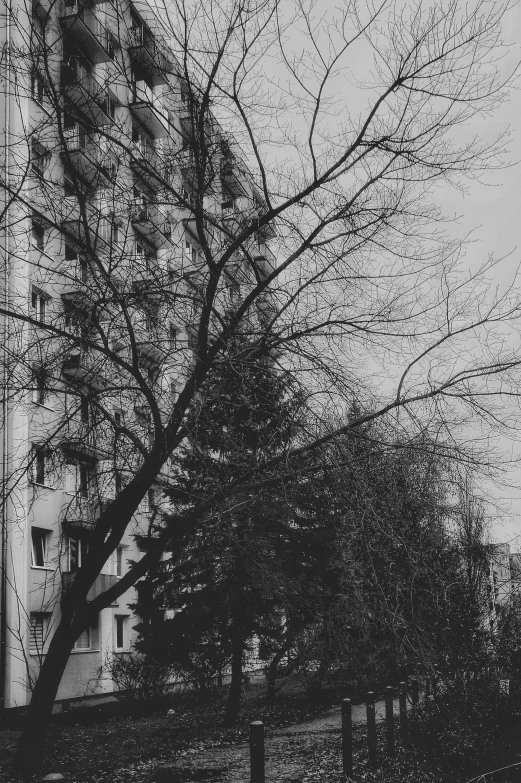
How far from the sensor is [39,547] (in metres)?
23.1

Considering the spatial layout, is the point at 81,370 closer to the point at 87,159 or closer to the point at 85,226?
the point at 85,226

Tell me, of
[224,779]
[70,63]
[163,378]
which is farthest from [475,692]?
[70,63]

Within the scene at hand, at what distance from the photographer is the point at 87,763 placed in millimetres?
11914

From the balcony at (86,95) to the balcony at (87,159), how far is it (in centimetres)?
24

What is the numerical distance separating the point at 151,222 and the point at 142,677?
1516 cm

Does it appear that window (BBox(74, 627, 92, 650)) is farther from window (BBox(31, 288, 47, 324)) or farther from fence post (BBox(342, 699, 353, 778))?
window (BBox(31, 288, 47, 324))

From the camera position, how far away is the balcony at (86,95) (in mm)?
7388

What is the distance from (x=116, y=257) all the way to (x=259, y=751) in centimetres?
451

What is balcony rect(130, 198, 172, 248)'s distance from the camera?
309 inches

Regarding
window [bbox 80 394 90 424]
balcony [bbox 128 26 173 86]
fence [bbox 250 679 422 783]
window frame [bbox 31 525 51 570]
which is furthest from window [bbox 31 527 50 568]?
balcony [bbox 128 26 173 86]

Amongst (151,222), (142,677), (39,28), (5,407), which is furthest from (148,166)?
(142,677)

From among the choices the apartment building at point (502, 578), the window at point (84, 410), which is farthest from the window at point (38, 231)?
the apartment building at point (502, 578)

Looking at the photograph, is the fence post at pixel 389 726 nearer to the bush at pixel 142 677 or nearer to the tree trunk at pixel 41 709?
the tree trunk at pixel 41 709

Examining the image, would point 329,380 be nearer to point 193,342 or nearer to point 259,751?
point 193,342
